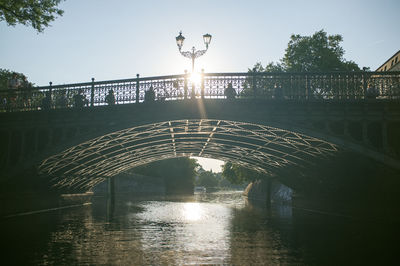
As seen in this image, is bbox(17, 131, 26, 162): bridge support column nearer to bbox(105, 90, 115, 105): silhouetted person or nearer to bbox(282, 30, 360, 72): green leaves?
bbox(105, 90, 115, 105): silhouetted person

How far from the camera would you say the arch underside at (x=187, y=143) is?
23281 millimetres

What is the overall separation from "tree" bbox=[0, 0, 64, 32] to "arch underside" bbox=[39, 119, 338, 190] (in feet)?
31.1

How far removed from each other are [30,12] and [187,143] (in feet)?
55.6

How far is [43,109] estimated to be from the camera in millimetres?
20734

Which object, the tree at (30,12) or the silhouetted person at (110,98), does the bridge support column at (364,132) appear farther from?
the tree at (30,12)

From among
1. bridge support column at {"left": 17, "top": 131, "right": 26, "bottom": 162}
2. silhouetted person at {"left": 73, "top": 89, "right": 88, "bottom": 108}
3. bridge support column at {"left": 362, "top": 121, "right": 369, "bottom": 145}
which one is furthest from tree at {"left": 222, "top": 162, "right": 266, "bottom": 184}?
bridge support column at {"left": 17, "top": 131, "right": 26, "bottom": 162}

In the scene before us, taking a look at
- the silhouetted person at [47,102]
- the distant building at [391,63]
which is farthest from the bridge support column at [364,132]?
the distant building at [391,63]

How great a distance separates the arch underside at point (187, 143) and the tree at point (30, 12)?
9.47 metres

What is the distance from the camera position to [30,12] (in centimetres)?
2473


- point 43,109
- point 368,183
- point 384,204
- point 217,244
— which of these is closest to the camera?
point 217,244

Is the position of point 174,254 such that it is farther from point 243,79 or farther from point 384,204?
point 384,204

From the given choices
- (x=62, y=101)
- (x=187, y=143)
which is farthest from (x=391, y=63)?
(x=62, y=101)

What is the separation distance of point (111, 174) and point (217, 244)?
37893 millimetres

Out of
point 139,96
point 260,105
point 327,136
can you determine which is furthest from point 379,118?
point 139,96
